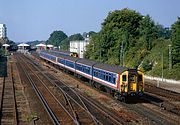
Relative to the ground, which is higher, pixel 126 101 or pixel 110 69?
pixel 110 69

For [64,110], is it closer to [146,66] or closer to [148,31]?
[146,66]

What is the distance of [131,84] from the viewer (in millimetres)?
31922

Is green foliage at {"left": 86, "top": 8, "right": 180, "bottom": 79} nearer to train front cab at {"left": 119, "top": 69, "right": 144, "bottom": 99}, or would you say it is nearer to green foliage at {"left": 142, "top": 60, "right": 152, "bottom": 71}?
green foliage at {"left": 142, "top": 60, "right": 152, "bottom": 71}

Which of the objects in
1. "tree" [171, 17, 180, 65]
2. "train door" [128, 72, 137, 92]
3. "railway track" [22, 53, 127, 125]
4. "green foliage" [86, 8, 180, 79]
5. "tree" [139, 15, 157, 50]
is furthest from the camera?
"tree" [139, 15, 157, 50]

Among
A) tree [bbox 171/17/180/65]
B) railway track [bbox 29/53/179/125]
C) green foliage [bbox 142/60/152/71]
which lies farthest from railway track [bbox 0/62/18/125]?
green foliage [bbox 142/60/152/71]

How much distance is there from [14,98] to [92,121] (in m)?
12.7

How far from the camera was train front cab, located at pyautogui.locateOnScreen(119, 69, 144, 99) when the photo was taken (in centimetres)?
3173

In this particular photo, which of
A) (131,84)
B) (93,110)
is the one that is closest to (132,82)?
(131,84)

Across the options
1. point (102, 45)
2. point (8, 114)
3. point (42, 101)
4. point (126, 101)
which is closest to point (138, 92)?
point (126, 101)

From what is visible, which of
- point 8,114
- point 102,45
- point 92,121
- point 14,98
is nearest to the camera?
point 92,121

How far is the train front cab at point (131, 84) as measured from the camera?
3173cm

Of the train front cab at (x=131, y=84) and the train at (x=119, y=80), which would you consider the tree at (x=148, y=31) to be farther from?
the train front cab at (x=131, y=84)

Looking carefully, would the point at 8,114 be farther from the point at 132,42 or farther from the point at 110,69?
the point at 132,42

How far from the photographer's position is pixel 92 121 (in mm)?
24734
